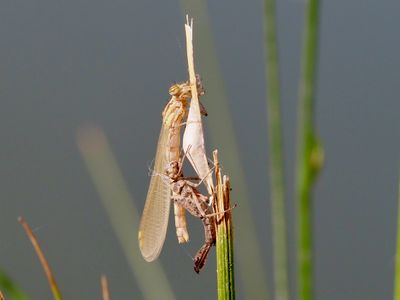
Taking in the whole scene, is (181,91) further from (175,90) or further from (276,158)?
(276,158)

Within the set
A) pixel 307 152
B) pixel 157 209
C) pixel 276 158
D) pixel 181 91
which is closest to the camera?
pixel 307 152

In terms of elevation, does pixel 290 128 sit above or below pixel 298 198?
below

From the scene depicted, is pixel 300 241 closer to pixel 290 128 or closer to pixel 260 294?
pixel 260 294

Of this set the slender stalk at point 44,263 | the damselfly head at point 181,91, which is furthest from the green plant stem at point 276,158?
the damselfly head at point 181,91

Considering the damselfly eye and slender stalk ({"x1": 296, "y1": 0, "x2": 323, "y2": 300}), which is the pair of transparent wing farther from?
slender stalk ({"x1": 296, "y1": 0, "x2": 323, "y2": 300})

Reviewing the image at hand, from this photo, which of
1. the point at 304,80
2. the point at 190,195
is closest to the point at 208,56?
the point at 190,195

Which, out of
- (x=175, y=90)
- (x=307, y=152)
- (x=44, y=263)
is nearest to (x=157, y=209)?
(x=175, y=90)
